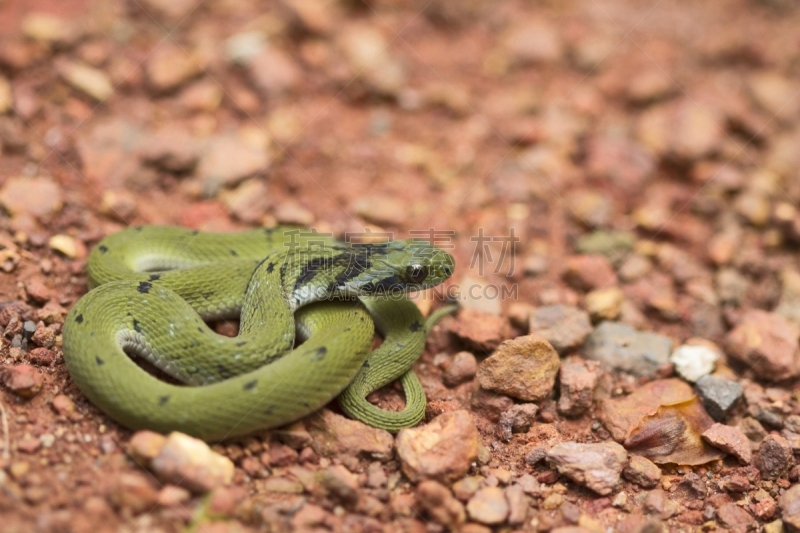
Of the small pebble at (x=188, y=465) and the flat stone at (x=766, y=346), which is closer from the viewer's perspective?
the small pebble at (x=188, y=465)

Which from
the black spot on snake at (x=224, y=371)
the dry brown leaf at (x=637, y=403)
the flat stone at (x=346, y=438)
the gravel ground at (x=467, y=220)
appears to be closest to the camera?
the gravel ground at (x=467, y=220)

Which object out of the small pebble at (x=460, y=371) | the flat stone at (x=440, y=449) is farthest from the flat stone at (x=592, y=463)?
the small pebble at (x=460, y=371)

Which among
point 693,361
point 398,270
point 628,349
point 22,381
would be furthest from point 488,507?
point 22,381

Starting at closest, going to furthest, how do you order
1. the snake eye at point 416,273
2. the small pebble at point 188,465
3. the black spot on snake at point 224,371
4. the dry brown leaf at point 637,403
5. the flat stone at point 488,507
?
the small pebble at point 188,465 < the flat stone at point 488,507 < the black spot on snake at point 224,371 < the dry brown leaf at point 637,403 < the snake eye at point 416,273

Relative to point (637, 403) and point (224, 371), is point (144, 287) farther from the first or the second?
point (637, 403)

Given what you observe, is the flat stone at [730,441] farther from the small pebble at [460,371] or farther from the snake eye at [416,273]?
the snake eye at [416,273]

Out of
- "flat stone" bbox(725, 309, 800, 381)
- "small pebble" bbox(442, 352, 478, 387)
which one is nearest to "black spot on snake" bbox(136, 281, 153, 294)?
"small pebble" bbox(442, 352, 478, 387)

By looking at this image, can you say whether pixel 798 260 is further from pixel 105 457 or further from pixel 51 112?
pixel 51 112
